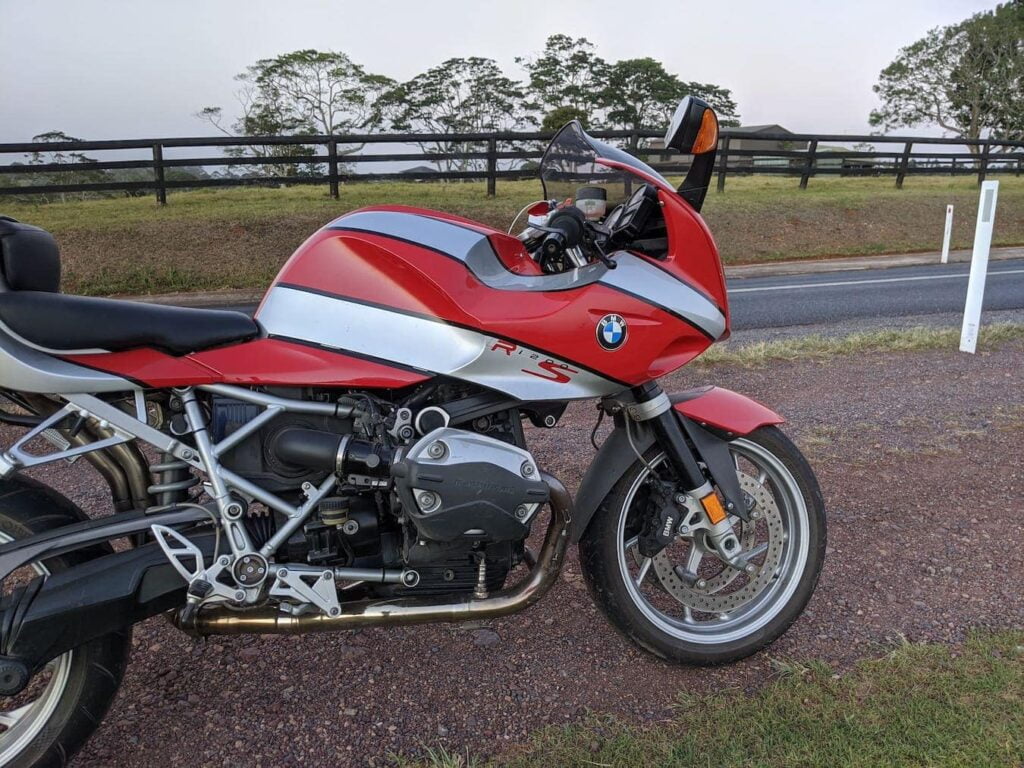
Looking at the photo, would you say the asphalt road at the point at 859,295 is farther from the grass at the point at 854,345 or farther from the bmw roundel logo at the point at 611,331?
the bmw roundel logo at the point at 611,331

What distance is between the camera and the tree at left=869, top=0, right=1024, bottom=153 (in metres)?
39.3

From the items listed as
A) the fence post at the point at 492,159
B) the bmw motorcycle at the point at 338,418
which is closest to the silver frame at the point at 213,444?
the bmw motorcycle at the point at 338,418

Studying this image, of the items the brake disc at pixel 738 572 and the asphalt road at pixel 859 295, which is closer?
the brake disc at pixel 738 572

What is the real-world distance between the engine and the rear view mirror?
3.15 ft

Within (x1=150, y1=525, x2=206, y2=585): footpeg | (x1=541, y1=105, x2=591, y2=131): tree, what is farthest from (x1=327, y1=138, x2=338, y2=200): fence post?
(x1=541, y1=105, x2=591, y2=131): tree

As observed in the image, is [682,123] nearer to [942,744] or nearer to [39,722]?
[942,744]

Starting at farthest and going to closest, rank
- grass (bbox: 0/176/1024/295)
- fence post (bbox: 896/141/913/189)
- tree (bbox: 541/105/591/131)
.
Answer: tree (bbox: 541/105/591/131) → fence post (bbox: 896/141/913/189) → grass (bbox: 0/176/1024/295)

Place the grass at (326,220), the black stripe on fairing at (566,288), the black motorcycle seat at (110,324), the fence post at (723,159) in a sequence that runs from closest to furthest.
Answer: the black motorcycle seat at (110,324) < the black stripe on fairing at (566,288) < the grass at (326,220) < the fence post at (723,159)

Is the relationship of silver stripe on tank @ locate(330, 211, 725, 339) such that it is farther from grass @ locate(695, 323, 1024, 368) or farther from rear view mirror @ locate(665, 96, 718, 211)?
grass @ locate(695, 323, 1024, 368)

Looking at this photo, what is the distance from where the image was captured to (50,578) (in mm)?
2008

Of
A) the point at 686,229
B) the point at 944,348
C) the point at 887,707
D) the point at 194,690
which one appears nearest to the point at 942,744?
the point at 887,707

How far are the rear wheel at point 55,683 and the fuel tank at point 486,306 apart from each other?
787 millimetres

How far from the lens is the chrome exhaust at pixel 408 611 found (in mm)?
2154

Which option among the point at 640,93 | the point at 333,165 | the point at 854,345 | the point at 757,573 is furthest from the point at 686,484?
the point at 640,93
